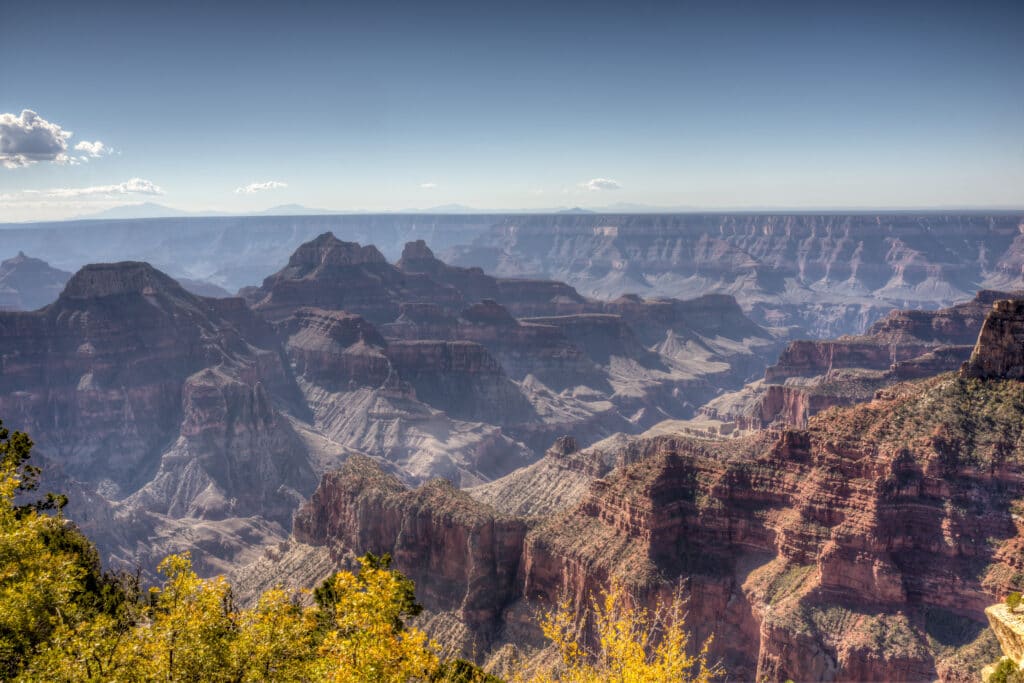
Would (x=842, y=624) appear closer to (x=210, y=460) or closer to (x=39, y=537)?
(x=39, y=537)

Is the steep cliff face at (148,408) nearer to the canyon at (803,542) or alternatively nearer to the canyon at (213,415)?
the canyon at (213,415)

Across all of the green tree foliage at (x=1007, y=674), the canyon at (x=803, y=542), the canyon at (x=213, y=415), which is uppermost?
the green tree foliage at (x=1007, y=674)

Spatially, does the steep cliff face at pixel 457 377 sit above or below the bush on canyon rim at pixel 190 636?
below

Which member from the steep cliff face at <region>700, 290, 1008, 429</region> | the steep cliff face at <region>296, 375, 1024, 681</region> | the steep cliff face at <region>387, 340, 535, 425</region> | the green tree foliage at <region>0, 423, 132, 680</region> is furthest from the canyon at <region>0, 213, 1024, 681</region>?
the green tree foliage at <region>0, 423, 132, 680</region>

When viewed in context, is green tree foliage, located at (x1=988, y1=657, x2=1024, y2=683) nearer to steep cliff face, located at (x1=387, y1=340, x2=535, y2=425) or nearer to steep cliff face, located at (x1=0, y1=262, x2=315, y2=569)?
steep cliff face, located at (x1=0, y1=262, x2=315, y2=569)

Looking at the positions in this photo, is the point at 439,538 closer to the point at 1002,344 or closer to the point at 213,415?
the point at 1002,344

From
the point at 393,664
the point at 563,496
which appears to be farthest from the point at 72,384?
the point at 393,664

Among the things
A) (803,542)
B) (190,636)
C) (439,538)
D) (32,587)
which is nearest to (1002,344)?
(803,542)

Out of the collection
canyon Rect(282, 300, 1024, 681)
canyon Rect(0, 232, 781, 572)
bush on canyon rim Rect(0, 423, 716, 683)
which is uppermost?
bush on canyon rim Rect(0, 423, 716, 683)

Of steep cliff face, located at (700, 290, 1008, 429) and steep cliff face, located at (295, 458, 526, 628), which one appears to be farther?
steep cliff face, located at (700, 290, 1008, 429)

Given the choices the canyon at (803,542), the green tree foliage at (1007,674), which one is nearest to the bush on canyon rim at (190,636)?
the green tree foliage at (1007,674)

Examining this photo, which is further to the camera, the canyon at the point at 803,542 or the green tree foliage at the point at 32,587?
the canyon at the point at 803,542

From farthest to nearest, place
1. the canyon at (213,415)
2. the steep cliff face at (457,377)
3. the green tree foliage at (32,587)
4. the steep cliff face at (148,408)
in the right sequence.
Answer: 1. the steep cliff face at (457,377)
2. the steep cliff face at (148,408)
3. the canyon at (213,415)
4. the green tree foliage at (32,587)

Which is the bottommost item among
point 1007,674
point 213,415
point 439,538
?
point 213,415
